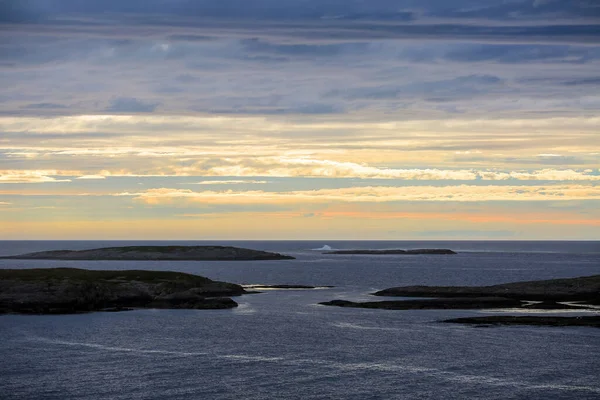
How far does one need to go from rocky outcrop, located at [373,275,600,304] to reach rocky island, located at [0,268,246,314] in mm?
35939

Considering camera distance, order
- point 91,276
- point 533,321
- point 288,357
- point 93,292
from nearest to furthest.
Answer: point 288,357 < point 533,321 < point 93,292 < point 91,276

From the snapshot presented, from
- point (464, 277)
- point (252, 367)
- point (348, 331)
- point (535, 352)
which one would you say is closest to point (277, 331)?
point (348, 331)

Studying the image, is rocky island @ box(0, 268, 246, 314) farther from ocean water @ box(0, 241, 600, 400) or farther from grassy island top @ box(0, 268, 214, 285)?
ocean water @ box(0, 241, 600, 400)

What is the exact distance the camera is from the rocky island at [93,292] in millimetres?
109062

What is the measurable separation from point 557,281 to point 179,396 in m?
94.3

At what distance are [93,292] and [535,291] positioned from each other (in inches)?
2821

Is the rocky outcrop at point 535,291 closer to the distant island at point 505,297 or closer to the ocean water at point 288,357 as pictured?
the distant island at point 505,297

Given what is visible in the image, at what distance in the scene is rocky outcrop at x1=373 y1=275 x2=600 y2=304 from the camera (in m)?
125

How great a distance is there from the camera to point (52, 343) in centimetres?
7806

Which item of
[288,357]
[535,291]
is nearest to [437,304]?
[535,291]

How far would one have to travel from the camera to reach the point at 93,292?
114625 millimetres

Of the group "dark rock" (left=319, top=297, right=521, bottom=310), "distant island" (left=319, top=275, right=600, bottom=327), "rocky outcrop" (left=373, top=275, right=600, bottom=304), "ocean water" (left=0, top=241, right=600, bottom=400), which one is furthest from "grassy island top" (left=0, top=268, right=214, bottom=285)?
"rocky outcrop" (left=373, top=275, right=600, bottom=304)

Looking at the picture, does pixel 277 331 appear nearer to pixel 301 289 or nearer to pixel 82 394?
pixel 82 394

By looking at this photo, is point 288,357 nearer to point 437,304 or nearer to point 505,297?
point 437,304
